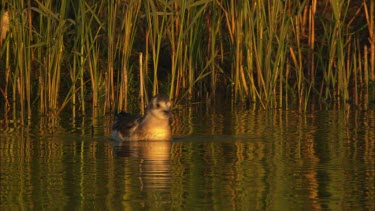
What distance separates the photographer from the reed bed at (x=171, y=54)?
40.0 ft

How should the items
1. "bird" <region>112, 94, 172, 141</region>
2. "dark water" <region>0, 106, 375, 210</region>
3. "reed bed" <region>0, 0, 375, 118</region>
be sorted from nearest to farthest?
"dark water" <region>0, 106, 375, 210</region> → "bird" <region>112, 94, 172, 141</region> → "reed bed" <region>0, 0, 375, 118</region>

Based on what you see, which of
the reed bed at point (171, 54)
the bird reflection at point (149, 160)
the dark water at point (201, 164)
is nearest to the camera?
the dark water at point (201, 164)

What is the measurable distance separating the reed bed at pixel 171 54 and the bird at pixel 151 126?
1.38 m

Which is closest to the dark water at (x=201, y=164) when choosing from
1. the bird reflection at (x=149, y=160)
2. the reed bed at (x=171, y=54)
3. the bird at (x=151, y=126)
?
the bird reflection at (x=149, y=160)

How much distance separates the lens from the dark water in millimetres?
7211

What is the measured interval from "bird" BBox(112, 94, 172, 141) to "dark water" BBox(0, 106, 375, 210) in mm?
145

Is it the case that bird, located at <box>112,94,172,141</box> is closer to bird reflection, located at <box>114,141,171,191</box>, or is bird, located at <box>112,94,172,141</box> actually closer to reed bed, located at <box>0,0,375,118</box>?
bird reflection, located at <box>114,141,171,191</box>

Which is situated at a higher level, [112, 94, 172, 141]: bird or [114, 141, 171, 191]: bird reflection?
[112, 94, 172, 141]: bird

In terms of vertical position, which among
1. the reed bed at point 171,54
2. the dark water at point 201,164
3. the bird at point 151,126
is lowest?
the dark water at point 201,164

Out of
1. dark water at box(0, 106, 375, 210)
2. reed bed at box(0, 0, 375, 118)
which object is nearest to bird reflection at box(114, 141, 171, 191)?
dark water at box(0, 106, 375, 210)

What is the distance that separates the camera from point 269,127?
11.4 metres

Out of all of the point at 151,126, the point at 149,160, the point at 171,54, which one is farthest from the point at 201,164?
the point at 171,54

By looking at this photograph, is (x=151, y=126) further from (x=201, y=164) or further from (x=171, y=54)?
(x=171, y=54)

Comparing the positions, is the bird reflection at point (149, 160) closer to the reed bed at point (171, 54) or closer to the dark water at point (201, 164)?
the dark water at point (201, 164)
